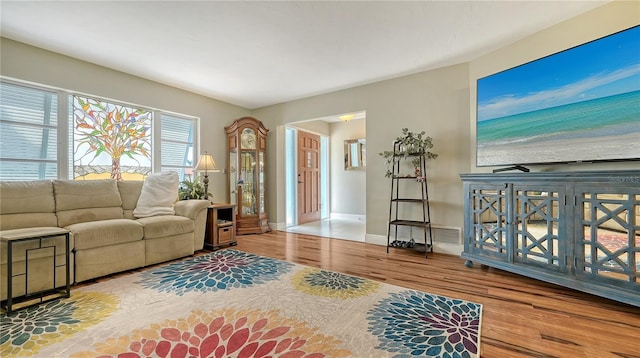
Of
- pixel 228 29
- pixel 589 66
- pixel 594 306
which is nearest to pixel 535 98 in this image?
pixel 589 66

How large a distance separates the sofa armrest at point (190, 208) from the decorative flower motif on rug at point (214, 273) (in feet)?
1.86

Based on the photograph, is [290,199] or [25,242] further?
[290,199]

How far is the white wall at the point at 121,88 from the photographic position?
278 cm

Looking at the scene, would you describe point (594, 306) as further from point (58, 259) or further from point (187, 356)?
point (58, 259)

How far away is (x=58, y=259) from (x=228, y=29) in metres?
2.57

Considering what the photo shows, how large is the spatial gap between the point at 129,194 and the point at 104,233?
0.88 meters

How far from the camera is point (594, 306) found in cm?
200

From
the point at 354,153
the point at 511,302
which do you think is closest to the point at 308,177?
the point at 354,153

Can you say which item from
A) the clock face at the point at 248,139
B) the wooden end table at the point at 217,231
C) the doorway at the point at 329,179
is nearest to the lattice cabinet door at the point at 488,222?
the doorway at the point at 329,179

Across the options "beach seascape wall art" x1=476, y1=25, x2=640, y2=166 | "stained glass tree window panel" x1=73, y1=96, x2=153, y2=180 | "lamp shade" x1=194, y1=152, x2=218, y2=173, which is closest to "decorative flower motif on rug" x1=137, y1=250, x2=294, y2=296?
"lamp shade" x1=194, y1=152, x2=218, y2=173

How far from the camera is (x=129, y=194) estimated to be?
3.34 m

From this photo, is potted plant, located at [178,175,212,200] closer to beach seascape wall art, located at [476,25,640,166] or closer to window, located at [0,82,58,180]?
window, located at [0,82,58,180]

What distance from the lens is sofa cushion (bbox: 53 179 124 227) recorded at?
280cm

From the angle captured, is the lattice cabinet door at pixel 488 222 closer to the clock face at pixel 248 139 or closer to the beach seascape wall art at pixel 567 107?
the beach seascape wall art at pixel 567 107
